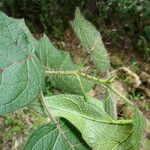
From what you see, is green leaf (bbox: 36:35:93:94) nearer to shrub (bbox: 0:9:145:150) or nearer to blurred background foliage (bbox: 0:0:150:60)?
shrub (bbox: 0:9:145:150)

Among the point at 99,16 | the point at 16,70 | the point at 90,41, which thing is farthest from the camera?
the point at 99,16

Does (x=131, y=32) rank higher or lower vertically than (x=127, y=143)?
lower

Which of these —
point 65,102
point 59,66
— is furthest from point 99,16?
point 65,102

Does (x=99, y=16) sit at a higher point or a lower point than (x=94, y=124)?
lower

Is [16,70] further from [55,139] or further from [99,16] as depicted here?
[99,16]

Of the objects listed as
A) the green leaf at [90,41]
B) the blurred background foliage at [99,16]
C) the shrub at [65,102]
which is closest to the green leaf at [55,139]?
the shrub at [65,102]

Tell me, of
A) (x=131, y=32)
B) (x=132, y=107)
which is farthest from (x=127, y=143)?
(x=131, y=32)

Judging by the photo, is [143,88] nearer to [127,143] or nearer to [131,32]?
[131,32]
